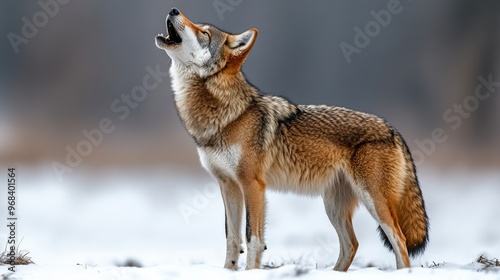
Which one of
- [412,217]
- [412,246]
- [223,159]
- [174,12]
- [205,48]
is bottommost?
[412,246]

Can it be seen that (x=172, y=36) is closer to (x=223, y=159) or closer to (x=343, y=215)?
(x=223, y=159)

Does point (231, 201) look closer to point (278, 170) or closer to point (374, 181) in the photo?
point (278, 170)

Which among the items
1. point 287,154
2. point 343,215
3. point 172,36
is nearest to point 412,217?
point 343,215

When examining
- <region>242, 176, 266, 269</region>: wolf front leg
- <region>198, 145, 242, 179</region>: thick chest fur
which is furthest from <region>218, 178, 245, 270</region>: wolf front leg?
<region>242, 176, 266, 269</region>: wolf front leg

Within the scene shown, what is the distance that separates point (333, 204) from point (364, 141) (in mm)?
677

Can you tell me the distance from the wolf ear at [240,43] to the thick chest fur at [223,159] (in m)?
0.78

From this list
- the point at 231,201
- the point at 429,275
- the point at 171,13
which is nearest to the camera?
the point at 429,275

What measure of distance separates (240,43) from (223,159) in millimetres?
966

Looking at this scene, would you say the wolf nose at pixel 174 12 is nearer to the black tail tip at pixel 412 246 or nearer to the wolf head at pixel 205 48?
the wolf head at pixel 205 48


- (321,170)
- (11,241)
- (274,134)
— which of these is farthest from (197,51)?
(11,241)

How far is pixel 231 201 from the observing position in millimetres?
5961

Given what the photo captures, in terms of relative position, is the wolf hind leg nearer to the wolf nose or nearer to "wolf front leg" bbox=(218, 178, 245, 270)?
"wolf front leg" bbox=(218, 178, 245, 270)

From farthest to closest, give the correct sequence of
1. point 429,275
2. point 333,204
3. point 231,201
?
point 333,204, point 231,201, point 429,275

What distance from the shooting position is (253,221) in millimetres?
A: 5633
